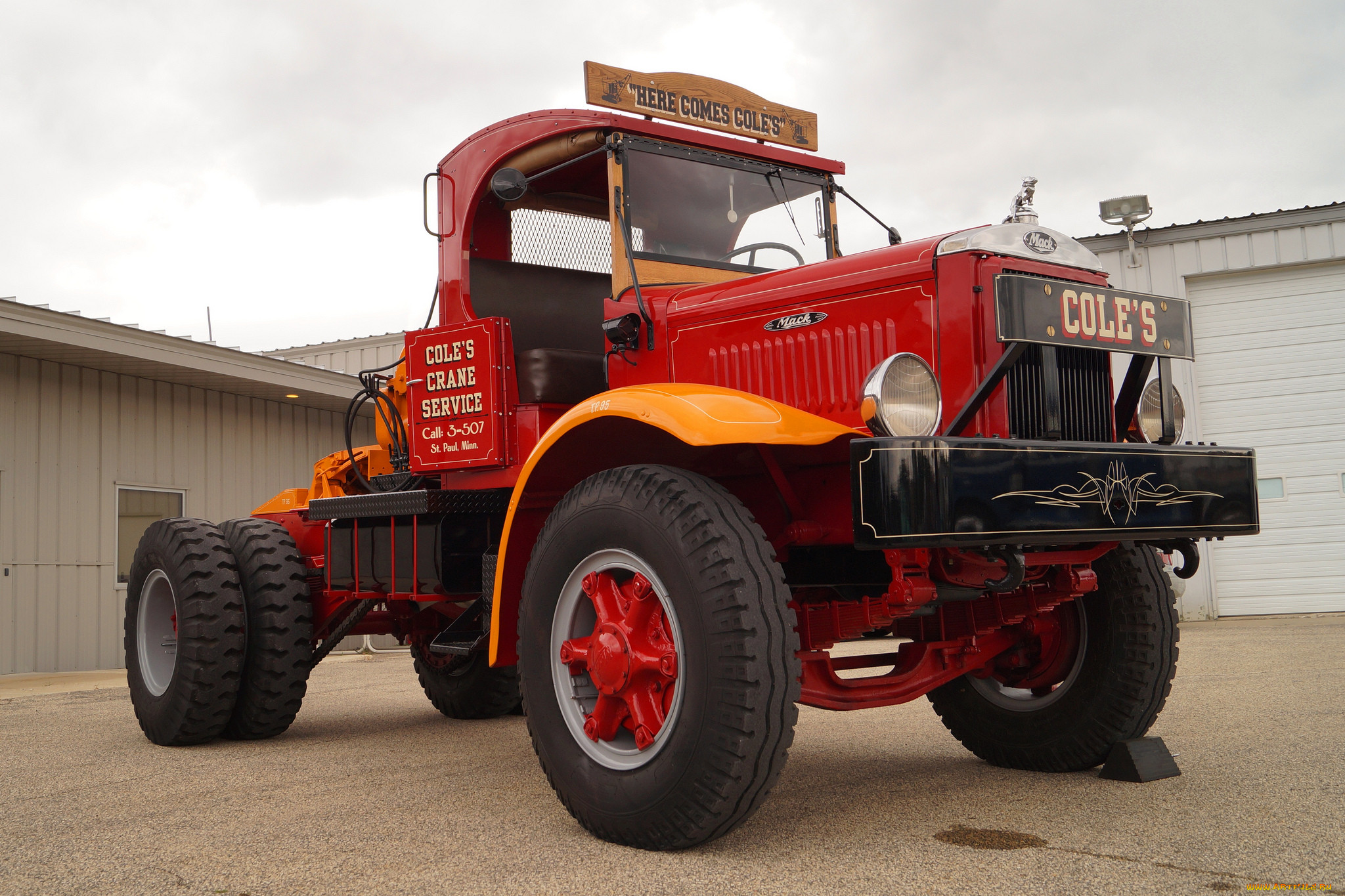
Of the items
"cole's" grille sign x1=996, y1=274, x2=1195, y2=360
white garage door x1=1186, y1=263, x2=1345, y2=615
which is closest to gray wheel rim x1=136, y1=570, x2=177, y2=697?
"cole's" grille sign x1=996, y1=274, x2=1195, y2=360

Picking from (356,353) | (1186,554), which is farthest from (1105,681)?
(356,353)

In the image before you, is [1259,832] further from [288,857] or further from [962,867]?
[288,857]

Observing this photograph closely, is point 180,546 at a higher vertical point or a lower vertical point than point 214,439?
lower

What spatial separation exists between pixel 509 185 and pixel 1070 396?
2348mm

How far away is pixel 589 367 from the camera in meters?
4.88

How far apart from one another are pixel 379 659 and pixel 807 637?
10071 mm

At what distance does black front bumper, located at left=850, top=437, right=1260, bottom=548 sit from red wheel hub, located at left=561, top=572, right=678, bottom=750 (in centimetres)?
73

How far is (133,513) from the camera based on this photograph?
12.2 m

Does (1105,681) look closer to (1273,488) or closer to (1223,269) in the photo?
(1273,488)

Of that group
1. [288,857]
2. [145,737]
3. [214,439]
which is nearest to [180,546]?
[145,737]

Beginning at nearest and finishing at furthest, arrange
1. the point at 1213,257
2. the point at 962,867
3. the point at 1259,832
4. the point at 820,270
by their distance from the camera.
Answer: the point at 962,867
the point at 1259,832
the point at 820,270
the point at 1213,257

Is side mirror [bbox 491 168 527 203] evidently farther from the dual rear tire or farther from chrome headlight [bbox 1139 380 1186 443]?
the dual rear tire

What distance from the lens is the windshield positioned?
471 centimetres

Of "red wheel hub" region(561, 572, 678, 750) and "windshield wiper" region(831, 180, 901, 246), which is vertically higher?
"windshield wiper" region(831, 180, 901, 246)
